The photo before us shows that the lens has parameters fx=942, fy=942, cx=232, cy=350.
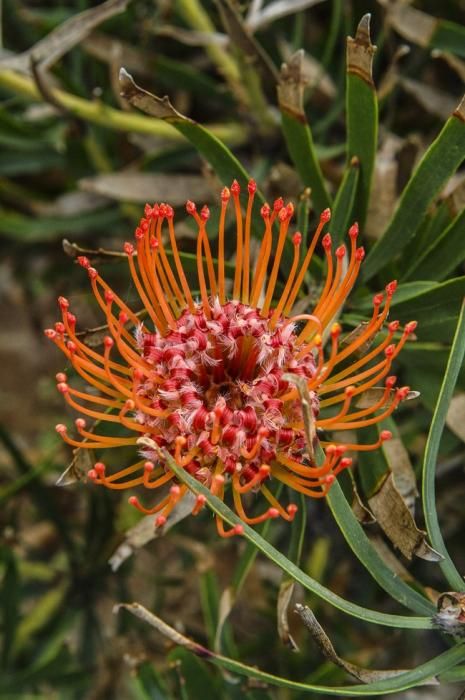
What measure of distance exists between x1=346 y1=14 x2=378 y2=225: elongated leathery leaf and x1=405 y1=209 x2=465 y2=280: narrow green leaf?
74 mm

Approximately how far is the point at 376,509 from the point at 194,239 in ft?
1.14

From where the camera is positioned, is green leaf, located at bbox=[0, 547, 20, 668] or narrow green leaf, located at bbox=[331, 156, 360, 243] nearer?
narrow green leaf, located at bbox=[331, 156, 360, 243]

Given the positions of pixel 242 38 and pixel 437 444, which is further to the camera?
pixel 242 38

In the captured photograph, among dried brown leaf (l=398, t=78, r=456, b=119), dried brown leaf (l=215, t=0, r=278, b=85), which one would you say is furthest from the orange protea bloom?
dried brown leaf (l=398, t=78, r=456, b=119)

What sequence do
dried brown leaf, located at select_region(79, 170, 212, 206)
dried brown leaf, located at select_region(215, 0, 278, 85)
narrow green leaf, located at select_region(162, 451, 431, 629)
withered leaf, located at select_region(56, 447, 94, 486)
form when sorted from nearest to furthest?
1. narrow green leaf, located at select_region(162, 451, 431, 629)
2. withered leaf, located at select_region(56, 447, 94, 486)
3. dried brown leaf, located at select_region(215, 0, 278, 85)
4. dried brown leaf, located at select_region(79, 170, 212, 206)

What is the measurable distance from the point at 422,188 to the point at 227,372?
0.26 m

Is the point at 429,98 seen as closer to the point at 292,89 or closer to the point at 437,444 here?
the point at 292,89

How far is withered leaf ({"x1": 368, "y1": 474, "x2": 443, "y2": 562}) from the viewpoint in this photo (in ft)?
2.51

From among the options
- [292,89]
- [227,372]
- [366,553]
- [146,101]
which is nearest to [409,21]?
[292,89]

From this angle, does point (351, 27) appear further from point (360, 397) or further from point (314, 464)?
point (314, 464)

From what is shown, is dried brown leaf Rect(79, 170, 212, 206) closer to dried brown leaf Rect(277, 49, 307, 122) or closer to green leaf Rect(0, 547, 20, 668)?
dried brown leaf Rect(277, 49, 307, 122)

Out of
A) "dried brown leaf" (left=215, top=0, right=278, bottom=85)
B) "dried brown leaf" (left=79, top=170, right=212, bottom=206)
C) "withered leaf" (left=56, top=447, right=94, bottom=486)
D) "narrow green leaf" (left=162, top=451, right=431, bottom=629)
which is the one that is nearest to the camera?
"narrow green leaf" (left=162, top=451, right=431, bottom=629)

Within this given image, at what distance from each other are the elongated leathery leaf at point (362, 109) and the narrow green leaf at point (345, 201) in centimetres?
1

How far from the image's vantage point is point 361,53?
842 millimetres
